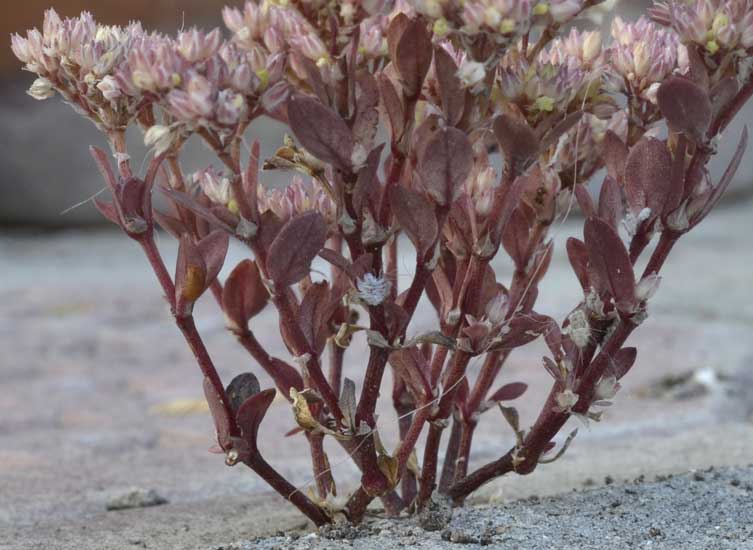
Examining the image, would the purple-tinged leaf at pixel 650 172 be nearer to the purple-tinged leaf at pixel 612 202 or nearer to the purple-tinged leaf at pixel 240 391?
the purple-tinged leaf at pixel 612 202

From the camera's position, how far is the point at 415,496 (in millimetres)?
1671

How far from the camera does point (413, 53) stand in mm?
1258

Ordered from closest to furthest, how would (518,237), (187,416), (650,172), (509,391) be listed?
(650,172), (518,237), (509,391), (187,416)

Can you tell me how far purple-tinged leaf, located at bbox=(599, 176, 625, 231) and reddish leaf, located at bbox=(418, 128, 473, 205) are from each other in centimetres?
26

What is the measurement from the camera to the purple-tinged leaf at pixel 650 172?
1.34 m

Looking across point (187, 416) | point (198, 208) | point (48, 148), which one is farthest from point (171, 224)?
point (48, 148)

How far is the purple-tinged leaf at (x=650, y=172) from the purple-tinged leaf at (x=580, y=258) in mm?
143

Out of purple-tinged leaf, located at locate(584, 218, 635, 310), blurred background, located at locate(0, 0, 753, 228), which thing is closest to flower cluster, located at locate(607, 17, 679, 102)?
purple-tinged leaf, located at locate(584, 218, 635, 310)

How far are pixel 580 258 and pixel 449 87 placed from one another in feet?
1.26

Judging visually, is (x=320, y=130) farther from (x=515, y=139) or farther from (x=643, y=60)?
(x=643, y=60)

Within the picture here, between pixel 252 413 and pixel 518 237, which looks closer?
pixel 252 413

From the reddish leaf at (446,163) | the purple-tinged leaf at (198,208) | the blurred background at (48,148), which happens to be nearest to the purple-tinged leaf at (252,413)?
the purple-tinged leaf at (198,208)

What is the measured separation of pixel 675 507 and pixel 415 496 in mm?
385

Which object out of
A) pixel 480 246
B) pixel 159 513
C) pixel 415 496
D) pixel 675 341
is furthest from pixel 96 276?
pixel 480 246
